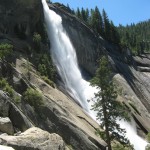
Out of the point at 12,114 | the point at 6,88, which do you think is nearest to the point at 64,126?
the point at 6,88

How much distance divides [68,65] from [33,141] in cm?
6616

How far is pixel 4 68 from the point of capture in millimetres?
45469

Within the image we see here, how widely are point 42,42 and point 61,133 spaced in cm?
4006

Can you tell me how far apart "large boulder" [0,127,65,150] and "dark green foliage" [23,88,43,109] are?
1954 cm

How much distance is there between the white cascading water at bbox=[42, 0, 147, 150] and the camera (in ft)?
250

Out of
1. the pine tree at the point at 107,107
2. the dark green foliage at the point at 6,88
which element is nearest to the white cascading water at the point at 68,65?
the pine tree at the point at 107,107

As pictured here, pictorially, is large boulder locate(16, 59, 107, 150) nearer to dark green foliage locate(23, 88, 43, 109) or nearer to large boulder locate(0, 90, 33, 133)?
dark green foliage locate(23, 88, 43, 109)

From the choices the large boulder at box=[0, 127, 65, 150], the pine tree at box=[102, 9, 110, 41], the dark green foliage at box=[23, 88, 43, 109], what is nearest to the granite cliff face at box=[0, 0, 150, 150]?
the large boulder at box=[0, 127, 65, 150]

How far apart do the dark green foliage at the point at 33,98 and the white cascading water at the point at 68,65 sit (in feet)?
98.5

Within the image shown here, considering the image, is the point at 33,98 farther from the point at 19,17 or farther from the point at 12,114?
the point at 19,17

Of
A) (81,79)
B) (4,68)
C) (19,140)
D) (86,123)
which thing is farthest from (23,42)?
(19,140)

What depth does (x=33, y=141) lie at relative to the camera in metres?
21.2

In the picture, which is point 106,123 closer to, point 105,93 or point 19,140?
point 105,93

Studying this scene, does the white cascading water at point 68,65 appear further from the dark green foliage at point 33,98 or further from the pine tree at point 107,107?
the dark green foliage at point 33,98
